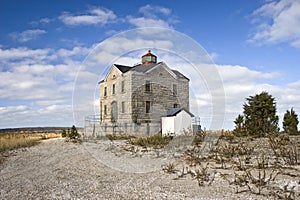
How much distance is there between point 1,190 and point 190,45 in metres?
7.13

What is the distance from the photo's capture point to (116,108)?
24672 mm

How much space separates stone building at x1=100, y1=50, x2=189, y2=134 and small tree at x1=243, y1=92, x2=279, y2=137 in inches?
192

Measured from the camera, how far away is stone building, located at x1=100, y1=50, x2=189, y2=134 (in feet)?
74.5

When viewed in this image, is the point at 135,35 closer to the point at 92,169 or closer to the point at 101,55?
the point at 101,55

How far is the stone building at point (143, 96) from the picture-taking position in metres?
22.7

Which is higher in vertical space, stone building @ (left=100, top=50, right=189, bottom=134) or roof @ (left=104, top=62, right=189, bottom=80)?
roof @ (left=104, top=62, right=189, bottom=80)

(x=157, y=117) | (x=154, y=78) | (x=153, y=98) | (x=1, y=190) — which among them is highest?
(x=154, y=78)

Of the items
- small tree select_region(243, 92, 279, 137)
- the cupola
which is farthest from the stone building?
small tree select_region(243, 92, 279, 137)

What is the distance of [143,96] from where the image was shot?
23.6 meters

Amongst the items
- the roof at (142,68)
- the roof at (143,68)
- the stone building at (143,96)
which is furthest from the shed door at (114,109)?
the roof at (143,68)

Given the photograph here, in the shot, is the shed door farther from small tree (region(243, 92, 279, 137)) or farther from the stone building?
small tree (region(243, 92, 279, 137))

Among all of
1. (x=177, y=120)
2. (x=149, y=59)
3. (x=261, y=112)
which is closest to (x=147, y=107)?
(x=177, y=120)

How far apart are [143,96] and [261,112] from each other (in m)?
8.84

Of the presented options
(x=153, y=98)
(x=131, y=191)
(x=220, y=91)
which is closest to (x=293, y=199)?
(x=131, y=191)
